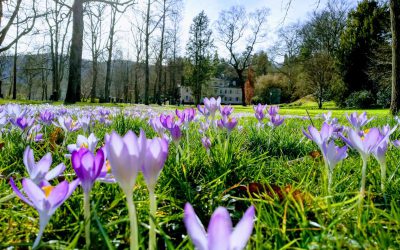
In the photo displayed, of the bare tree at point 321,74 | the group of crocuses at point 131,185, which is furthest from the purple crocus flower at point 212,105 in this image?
the bare tree at point 321,74

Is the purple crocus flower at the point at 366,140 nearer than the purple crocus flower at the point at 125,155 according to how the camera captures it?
No

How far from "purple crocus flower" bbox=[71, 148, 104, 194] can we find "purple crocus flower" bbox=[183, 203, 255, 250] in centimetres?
37

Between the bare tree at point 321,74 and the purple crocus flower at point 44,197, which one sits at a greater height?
the bare tree at point 321,74

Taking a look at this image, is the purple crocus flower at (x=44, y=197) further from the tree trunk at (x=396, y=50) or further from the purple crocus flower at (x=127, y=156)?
the tree trunk at (x=396, y=50)

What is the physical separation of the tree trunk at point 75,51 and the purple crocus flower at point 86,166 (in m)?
16.8

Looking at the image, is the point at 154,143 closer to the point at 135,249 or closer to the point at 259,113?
the point at 135,249

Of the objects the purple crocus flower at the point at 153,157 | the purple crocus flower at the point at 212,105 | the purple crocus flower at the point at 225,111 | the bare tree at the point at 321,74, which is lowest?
the purple crocus flower at the point at 153,157

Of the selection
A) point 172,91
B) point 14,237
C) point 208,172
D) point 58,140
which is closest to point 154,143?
point 14,237

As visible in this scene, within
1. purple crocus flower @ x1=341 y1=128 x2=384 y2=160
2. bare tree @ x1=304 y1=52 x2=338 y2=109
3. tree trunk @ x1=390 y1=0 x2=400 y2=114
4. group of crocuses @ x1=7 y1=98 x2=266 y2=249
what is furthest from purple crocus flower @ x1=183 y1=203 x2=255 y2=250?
bare tree @ x1=304 y1=52 x2=338 y2=109

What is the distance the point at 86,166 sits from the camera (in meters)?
0.75

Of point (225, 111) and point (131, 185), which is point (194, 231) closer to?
point (131, 185)

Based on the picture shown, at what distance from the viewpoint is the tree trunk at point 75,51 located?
54.7 feet

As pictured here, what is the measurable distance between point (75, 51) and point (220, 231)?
18.4m

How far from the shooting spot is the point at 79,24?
17.0 meters
